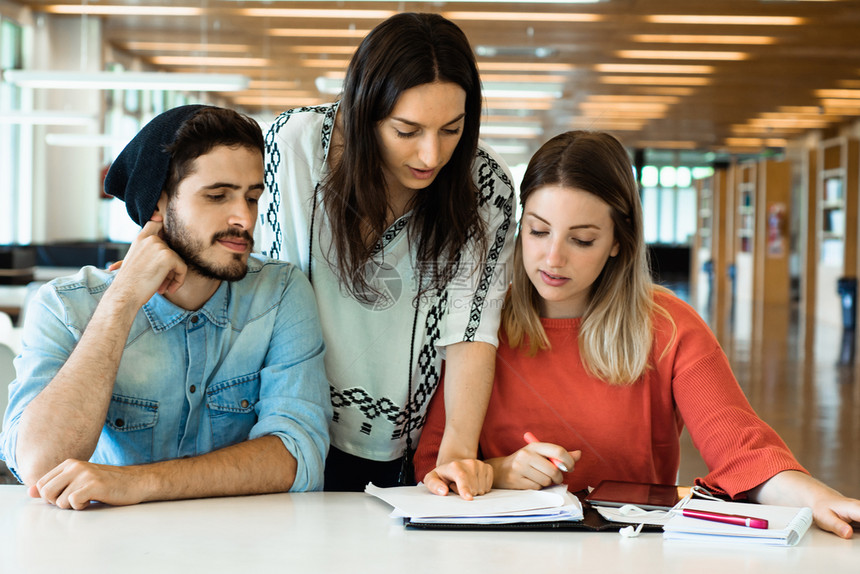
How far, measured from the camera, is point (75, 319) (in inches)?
61.1

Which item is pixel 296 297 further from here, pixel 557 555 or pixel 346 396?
pixel 557 555

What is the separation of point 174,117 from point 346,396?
0.66 m

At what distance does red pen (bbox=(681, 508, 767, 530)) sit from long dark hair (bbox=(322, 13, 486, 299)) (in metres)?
0.70

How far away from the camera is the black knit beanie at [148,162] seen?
159cm

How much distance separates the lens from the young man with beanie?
146 cm

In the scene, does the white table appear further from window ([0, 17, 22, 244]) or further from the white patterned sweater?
window ([0, 17, 22, 244])

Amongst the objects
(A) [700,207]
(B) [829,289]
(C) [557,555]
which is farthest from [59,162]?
(A) [700,207]

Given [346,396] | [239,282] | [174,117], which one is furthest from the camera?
[346,396]

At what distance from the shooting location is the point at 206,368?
5.35 feet

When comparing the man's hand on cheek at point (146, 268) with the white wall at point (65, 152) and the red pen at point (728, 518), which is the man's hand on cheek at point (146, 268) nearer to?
the red pen at point (728, 518)

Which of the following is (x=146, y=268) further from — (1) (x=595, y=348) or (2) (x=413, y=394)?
(1) (x=595, y=348)

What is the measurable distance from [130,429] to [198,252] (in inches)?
13.9

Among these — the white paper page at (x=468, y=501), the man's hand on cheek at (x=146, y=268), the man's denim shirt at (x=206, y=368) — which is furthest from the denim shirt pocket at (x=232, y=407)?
the white paper page at (x=468, y=501)

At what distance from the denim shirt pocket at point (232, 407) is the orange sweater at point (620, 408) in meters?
0.39
